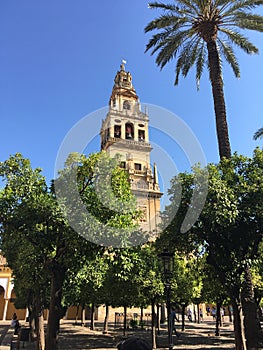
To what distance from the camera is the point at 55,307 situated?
1077cm

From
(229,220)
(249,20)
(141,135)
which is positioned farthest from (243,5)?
(141,135)

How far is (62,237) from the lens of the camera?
35.3 ft

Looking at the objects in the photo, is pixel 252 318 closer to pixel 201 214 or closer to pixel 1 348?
pixel 201 214

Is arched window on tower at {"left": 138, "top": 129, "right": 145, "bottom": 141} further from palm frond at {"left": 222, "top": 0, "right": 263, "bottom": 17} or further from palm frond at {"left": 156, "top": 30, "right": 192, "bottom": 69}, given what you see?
palm frond at {"left": 222, "top": 0, "right": 263, "bottom": 17}

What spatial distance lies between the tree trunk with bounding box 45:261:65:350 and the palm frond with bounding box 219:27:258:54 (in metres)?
12.6

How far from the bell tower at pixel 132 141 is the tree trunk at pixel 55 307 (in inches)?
1244

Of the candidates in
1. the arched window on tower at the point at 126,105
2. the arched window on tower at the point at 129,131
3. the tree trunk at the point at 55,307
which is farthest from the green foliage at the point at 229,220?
the arched window on tower at the point at 126,105

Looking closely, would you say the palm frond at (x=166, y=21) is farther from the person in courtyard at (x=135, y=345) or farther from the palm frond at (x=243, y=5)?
the person in courtyard at (x=135, y=345)

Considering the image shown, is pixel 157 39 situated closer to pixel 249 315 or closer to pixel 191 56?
pixel 191 56

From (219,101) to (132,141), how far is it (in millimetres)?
32423

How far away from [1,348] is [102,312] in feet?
85.5

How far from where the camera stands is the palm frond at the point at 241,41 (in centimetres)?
1517

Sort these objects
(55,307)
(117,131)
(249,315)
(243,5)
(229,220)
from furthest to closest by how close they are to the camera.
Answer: (117,131) < (243,5) < (249,315) < (55,307) < (229,220)

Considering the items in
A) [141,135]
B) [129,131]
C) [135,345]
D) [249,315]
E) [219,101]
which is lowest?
[249,315]
